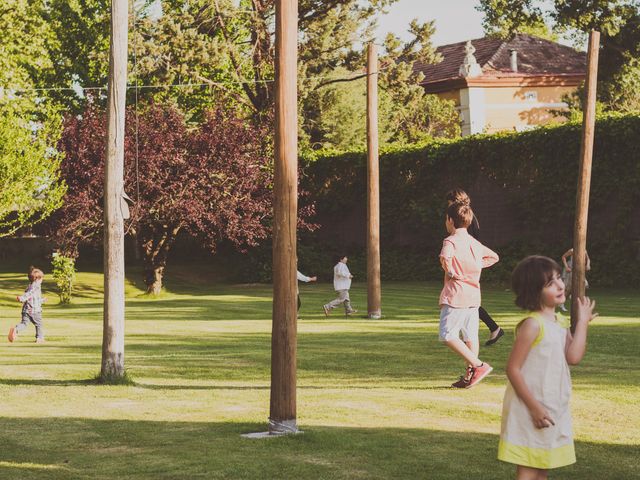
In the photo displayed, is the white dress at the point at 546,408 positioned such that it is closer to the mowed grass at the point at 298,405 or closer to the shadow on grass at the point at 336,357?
the mowed grass at the point at 298,405

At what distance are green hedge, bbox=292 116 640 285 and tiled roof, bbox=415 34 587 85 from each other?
25.8 meters

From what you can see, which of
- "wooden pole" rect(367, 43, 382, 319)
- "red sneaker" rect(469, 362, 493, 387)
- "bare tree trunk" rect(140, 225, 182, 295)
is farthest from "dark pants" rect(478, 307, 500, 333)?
"bare tree trunk" rect(140, 225, 182, 295)

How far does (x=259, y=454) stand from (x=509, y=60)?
62.6 metres

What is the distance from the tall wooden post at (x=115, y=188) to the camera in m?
13.0

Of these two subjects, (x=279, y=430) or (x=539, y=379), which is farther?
(x=279, y=430)

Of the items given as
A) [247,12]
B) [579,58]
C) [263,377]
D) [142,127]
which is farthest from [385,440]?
[579,58]

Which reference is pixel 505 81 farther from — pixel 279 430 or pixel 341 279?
pixel 279 430

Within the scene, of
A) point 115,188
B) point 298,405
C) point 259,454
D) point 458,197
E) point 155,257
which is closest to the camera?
point 259,454

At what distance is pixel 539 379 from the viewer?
5793mm

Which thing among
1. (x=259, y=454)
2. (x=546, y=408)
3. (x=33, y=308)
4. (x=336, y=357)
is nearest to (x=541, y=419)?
(x=546, y=408)

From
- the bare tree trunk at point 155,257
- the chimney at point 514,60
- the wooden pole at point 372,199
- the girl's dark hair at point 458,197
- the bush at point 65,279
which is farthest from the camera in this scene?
the chimney at point 514,60

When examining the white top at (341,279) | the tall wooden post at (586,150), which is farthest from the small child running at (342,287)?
the tall wooden post at (586,150)

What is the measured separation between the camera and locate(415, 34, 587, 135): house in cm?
6444

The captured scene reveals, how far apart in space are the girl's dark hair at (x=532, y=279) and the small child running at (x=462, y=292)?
5817mm
